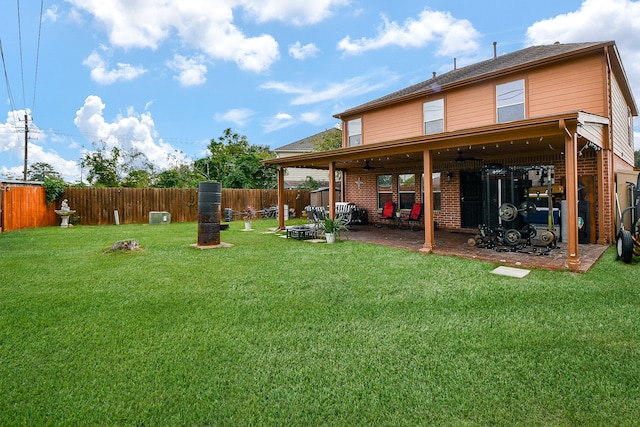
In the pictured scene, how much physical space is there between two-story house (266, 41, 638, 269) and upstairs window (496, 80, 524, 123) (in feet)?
0.09

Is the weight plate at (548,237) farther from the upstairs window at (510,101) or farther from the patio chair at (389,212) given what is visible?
the patio chair at (389,212)

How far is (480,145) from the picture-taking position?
768cm

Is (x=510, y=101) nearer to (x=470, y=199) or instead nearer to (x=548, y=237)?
(x=470, y=199)

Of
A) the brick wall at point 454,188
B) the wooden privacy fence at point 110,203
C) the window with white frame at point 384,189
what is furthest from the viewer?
the window with white frame at point 384,189

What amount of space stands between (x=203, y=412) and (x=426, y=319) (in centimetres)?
241

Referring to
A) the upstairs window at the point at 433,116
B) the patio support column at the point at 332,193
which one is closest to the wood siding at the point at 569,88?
the upstairs window at the point at 433,116

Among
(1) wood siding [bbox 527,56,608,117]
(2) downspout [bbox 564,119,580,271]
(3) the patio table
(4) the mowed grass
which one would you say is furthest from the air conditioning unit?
(2) downspout [bbox 564,119,580,271]

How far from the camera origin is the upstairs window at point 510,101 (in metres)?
9.62

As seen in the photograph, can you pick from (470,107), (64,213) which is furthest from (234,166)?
(470,107)

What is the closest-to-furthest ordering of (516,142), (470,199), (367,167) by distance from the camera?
(516,142)
(470,199)
(367,167)

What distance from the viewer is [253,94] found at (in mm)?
25812

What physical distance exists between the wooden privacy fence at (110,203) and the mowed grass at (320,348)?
921 cm

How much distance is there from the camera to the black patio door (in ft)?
36.8

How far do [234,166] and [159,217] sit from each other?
828cm
